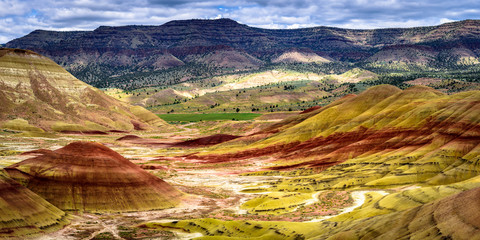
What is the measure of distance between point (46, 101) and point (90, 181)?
4753 inches

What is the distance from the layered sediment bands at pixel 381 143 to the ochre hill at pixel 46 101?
67.9 meters

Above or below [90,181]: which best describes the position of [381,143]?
below

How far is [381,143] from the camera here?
313ft

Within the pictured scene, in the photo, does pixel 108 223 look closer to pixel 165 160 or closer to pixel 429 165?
pixel 429 165

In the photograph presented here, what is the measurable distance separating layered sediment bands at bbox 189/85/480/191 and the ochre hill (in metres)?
67.9

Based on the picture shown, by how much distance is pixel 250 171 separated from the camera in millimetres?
96250

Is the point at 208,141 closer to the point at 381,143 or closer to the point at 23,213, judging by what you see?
the point at 381,143

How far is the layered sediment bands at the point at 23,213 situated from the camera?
1713 inches

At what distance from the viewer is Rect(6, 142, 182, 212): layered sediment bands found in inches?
2277

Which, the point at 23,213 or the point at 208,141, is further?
the point at 208,141

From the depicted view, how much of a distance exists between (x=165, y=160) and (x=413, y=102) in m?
58.0

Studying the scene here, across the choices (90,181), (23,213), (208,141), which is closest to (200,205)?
(90,181)

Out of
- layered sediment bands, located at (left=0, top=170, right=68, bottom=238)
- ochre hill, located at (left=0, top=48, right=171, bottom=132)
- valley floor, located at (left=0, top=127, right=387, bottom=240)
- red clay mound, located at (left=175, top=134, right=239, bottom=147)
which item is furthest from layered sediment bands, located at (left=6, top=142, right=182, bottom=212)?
ochre hill, located at (left=0, top=48, right=171, bottom=132)

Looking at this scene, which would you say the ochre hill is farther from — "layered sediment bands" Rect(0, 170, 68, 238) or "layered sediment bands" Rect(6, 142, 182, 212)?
"layered sediment bands" Rect(0, 170, 68, 238)
